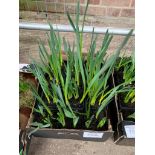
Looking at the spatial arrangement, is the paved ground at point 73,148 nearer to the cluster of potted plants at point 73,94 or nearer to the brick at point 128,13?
the cluster of potted plants at point 73,94

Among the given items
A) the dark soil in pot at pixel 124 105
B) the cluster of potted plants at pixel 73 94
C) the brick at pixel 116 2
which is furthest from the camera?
the brick at pixel 116 2

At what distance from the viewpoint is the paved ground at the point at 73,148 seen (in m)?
1.32

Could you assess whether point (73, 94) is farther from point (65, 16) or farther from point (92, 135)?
point (65, 16)

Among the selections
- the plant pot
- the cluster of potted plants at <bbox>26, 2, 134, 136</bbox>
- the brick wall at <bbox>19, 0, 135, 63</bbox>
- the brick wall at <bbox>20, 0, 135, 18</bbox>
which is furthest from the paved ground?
the brick wall at <bbox>20, 0, 135, 18</bbox>

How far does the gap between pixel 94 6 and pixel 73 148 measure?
2.79 feet

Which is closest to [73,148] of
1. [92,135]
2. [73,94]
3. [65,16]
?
[92,135]

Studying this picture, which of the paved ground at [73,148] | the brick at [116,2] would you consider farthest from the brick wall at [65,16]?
the paved ground at [73,148]

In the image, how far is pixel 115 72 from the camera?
1.41m

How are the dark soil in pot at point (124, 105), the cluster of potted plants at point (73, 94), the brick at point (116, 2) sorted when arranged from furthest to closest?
1. the brick at point (116, 2)
2. the dark soil in pot at point (124, 105)
3. the cluster of potted plants at point (73, 94)

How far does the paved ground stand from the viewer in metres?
1.32

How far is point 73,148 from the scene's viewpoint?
1.33 metres

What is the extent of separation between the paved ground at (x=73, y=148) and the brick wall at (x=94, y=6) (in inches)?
31.0

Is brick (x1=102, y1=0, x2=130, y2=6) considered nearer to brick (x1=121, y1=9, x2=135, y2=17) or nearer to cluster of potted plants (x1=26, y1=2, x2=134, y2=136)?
brick (x1=121, y1=9, x2=135, y2=17)

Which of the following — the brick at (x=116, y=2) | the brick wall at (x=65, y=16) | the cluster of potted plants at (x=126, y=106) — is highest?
the brick at (x=116, y=2)
